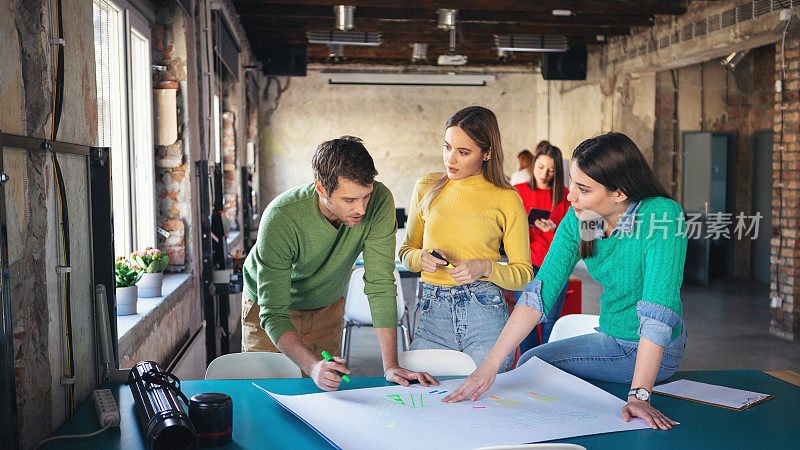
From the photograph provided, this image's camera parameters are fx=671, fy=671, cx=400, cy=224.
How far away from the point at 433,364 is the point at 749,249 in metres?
8.32

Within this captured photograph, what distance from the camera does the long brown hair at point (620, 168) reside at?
6.51ft

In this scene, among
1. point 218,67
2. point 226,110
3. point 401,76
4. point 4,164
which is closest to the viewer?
point 4,164

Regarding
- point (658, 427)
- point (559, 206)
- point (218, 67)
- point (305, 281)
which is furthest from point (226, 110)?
point (658, 427)

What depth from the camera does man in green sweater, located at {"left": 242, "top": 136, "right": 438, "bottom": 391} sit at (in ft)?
6.90

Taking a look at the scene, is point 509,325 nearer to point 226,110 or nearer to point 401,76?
point 226,110

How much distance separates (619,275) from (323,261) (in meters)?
1.04

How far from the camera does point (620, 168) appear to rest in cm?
198

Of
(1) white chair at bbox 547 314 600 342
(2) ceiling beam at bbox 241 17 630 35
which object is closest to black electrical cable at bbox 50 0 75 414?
(1) white chair at bbox 547 314 600 342

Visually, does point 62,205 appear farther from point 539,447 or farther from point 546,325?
point 546,325

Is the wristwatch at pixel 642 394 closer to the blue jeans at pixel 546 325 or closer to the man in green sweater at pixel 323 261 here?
the man in green sweater at pixel 323 261

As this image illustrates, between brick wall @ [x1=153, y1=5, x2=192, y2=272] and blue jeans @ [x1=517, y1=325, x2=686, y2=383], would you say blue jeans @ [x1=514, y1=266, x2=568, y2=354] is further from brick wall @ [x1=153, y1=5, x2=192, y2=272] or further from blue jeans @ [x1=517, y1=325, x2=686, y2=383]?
brick wall @ [x1=153, y1=5, x2=192, y2=272]

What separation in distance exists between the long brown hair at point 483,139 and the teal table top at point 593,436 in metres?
0.86

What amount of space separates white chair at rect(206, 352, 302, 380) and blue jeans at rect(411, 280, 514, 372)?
50 cm

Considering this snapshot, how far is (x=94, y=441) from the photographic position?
1.64 m
